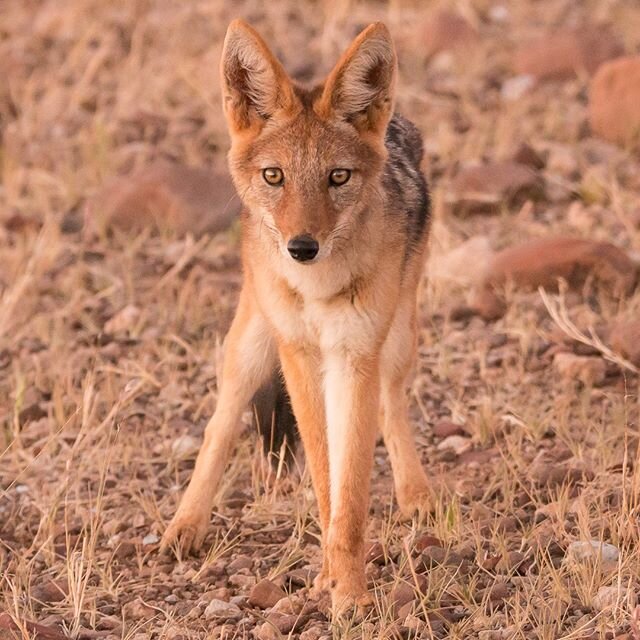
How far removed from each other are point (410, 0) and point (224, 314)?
5090mm

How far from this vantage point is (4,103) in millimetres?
10359

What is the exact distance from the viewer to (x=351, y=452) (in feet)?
16.0

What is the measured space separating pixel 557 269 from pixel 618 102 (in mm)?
2442

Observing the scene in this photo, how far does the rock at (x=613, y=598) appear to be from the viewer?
4438 mm

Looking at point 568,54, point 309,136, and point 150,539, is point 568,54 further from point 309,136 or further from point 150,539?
point 150,539

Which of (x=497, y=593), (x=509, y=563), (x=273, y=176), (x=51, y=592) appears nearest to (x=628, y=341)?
(x=509, y=563)

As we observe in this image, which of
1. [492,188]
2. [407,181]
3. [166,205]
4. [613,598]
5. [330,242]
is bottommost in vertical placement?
[492,188]

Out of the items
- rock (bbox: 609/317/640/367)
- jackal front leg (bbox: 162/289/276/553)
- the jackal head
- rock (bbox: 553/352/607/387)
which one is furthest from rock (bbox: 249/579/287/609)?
rock (bbox: 609/317/640/367)

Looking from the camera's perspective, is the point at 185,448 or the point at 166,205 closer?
the point at 185,448

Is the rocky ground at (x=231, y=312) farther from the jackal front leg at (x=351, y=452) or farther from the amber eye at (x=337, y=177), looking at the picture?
the amber eye at (x=337, y=177)

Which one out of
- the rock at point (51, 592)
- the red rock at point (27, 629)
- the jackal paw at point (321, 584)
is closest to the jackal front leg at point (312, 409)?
the jackal paw at point (321, 584)

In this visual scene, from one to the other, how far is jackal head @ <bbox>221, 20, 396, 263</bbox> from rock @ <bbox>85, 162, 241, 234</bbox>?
3406mm

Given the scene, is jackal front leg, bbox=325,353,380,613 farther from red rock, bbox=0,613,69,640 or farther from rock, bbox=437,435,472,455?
rock, bbox=437,435,472,455

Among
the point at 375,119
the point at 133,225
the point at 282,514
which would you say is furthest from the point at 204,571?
the point at 133,225
